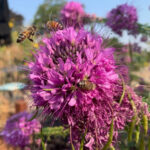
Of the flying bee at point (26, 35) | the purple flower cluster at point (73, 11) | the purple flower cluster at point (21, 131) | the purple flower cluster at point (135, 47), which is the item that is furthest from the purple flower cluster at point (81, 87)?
the purple flower cluster at point (135, 47)

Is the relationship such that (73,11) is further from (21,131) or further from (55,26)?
(55,26)


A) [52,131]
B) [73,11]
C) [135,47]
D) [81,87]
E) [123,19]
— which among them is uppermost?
[73,11]

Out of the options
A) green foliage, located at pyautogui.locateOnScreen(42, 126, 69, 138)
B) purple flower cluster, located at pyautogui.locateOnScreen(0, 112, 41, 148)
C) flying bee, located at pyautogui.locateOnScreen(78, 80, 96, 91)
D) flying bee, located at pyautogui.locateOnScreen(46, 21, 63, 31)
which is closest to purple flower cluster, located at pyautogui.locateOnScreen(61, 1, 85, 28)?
purple flower cluster, located at pyautogui.locateOnScreen(0, 112, 41, 148)

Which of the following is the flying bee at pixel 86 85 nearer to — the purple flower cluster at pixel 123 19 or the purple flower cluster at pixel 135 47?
the purple flower cluster at pixel 123 19

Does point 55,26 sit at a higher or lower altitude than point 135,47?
lower

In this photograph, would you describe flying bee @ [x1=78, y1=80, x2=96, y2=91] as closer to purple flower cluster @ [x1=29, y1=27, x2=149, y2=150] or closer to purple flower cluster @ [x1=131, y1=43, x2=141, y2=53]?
purple flower cluster @ [x1=29, y1=27, x2=149, y2=150]

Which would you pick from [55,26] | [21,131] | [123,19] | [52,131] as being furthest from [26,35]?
[123,19]

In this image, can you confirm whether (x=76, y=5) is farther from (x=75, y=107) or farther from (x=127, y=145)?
(x=75, y=107)

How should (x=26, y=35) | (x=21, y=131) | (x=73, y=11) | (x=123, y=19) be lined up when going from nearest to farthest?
(x=26, y=35) → (x=21, y=131) → (x=123, y=19) → (x=73, y=11)

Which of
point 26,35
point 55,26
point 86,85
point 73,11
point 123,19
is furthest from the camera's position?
point 73,11
